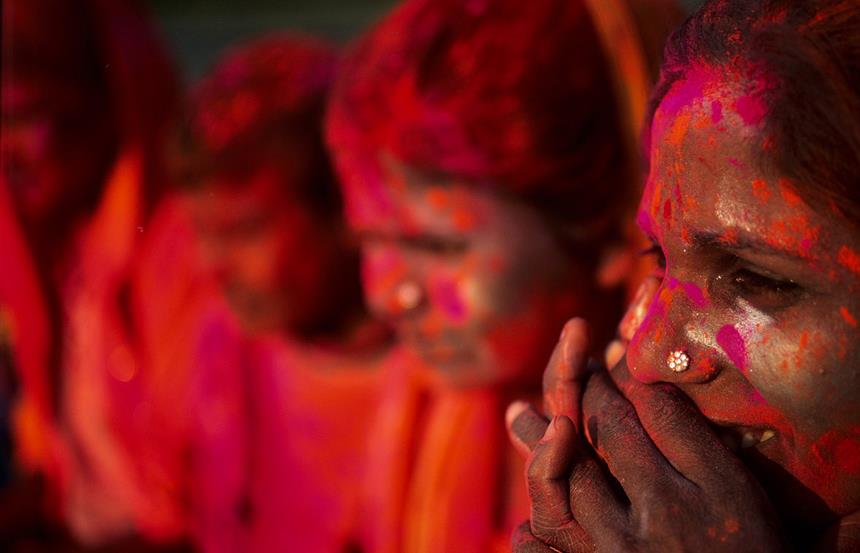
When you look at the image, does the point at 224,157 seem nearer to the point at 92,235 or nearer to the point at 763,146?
the point at 92,235

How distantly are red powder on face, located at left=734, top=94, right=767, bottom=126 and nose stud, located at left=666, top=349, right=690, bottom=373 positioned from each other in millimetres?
124

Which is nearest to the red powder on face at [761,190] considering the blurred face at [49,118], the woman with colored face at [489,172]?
the woman with colored face at [489,172]

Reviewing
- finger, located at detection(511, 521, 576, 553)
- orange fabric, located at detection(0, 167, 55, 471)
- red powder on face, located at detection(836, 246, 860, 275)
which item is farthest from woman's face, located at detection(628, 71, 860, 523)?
orange fabric, located at detection(0, 167, 55, 471)

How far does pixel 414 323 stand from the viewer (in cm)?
104

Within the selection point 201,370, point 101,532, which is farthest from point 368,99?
point 101,532

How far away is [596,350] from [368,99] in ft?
1.08

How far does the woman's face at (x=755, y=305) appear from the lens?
0.50 meters

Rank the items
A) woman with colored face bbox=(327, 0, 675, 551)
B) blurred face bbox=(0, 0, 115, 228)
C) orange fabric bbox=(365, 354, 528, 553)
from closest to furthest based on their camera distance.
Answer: woman with colored face bbox=(327, 0, 675, 551) → orange fabric bbox=(365, 354, 528, 553) → blurred face bbox=(0, 0, 115, 228)

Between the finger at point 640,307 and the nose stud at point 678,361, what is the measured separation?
51mm

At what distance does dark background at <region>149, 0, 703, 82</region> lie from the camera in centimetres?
205

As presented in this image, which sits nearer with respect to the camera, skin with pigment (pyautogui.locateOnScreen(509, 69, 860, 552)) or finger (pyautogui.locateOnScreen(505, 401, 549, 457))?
skin with pigment (pyautogui.locateOnScreen(509, 69, 860, 552))

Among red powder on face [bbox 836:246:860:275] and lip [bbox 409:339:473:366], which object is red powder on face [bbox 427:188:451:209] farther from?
red powder on face [bbox 836:246:860:275]

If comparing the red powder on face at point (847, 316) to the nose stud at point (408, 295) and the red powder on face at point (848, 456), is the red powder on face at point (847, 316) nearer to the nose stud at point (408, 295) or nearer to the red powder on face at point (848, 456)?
the red powder on face at point (848, 456)

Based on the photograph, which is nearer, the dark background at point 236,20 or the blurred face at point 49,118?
the blurred face at point 49,118
